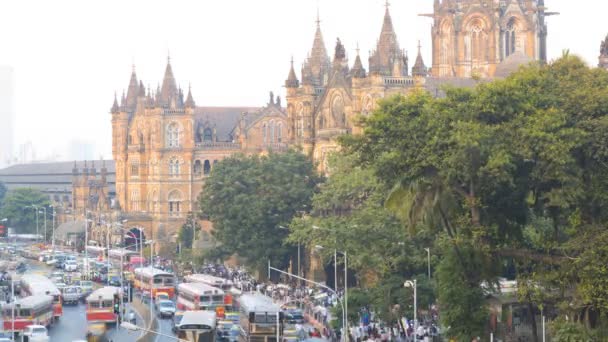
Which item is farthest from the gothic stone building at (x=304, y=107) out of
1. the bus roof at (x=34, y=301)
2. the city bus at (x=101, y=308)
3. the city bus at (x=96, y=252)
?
the bus roof at (x=34, y=301)

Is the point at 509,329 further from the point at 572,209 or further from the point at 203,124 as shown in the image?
the point at 203,124

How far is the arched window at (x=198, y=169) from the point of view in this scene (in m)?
154

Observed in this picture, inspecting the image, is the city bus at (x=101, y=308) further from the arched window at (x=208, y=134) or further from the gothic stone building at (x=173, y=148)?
the arched window at (x=208, y=134)

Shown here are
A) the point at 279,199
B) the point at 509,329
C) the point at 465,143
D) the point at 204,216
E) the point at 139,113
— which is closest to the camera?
the point at 465,143

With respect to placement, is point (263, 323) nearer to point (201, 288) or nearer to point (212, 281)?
point (201, 288)

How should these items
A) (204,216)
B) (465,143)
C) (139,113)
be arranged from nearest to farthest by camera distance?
(465,143) < (204,216) < (139,113)

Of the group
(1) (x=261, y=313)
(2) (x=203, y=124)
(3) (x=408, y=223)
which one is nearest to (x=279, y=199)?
(1) (x=261, y=313)

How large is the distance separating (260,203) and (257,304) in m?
32.2

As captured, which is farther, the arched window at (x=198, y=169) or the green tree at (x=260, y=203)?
the arched window at (x=198, y=169)

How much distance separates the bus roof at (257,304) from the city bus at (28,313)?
37.3ft

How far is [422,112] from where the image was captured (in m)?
61.6

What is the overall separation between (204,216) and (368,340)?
49.1 m

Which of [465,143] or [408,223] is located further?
[408,223]

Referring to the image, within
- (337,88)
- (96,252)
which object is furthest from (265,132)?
(337,88)
